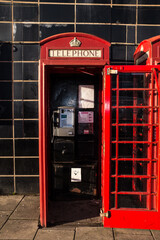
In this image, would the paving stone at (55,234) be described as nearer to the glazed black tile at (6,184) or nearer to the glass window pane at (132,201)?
the glass window pane at (132,201)

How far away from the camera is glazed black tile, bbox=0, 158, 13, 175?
4488 millimetres

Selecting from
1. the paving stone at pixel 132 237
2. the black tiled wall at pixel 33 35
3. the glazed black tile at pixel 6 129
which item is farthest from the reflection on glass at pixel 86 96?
the paving stone at pixel 132 237

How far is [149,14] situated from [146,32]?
0.35m

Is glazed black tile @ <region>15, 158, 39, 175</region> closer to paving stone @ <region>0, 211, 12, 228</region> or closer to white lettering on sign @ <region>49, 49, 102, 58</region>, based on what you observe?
paving stone @ <region>0, 211, 12, 228</region>

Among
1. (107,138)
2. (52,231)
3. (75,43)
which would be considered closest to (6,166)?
(52,231)

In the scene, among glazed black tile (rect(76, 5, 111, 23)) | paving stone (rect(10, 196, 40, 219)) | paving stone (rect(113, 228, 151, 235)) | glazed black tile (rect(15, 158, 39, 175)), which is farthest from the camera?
glazed black tile (rect(15, 158, 39, 175))

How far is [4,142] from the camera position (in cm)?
448

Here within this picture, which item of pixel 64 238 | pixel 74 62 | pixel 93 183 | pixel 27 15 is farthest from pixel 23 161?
pixel 27 15

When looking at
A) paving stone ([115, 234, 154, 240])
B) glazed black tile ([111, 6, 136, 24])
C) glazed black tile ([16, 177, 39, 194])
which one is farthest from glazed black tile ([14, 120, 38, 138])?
glazed black tile ([111, 6, 136, 24])

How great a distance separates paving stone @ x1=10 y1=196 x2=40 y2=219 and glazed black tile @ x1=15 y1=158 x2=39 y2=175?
0.48m

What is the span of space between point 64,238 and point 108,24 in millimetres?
3781

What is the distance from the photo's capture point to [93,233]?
3174 millimetres

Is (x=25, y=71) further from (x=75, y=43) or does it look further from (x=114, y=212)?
(x=114, y=212)

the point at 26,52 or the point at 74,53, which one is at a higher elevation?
the point at 26,52
